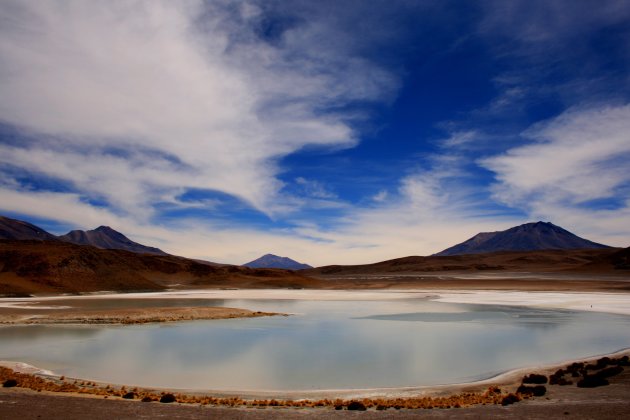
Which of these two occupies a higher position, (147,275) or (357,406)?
(147,275)

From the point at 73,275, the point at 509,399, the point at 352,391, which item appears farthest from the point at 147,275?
the point at 509,399

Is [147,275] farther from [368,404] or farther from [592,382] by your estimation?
[592,382]

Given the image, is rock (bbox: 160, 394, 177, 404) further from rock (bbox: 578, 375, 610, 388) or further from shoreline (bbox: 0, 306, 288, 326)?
shoreline (bbox: 0, 306, 288, 326)

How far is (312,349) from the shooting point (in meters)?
22.2

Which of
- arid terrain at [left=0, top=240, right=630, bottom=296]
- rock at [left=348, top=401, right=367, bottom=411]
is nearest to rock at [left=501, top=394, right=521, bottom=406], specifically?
rock at [left=348, top=401, right=367, bottom=411]

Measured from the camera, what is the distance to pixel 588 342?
2369cm

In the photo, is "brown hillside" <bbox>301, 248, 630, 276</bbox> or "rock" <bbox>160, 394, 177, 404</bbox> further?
"brown hillside" <bbox>301, 248, 630, 276</bbox>

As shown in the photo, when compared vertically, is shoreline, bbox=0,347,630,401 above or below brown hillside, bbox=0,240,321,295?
below

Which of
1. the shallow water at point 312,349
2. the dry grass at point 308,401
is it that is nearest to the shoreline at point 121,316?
the shallow water at point 312,349

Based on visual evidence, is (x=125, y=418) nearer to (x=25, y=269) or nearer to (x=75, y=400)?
(x=75, y=400)

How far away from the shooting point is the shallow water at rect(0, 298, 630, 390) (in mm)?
16750

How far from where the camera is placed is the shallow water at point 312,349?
55.0 ft

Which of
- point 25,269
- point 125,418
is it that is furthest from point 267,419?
point 25,269

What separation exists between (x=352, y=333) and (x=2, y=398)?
1823 centimetres
